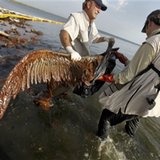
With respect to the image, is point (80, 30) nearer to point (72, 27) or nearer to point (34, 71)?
point (72, 27)

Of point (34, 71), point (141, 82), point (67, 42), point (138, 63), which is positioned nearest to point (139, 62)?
point (138, 63)

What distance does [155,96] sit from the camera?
13.1ft

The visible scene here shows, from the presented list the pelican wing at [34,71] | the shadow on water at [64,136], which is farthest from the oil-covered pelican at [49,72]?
the shadow on water at [64,136]

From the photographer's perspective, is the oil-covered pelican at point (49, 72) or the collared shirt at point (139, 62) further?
the collared shirt at point (139, 62)

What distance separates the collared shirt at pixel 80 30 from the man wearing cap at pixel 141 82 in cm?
110

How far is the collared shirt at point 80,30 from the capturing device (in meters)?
4.69

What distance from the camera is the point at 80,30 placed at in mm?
4898

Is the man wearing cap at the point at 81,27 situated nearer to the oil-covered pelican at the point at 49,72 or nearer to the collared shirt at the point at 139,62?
the oil-covered pelican at the point at 49,72

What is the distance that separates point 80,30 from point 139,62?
63.9 inches

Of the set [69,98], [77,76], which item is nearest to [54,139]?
[77,76]

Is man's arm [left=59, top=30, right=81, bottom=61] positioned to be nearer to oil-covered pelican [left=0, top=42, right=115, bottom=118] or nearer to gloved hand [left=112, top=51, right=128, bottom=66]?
oil-covered pelican [left=0, top=42, right=115, bottom=118]

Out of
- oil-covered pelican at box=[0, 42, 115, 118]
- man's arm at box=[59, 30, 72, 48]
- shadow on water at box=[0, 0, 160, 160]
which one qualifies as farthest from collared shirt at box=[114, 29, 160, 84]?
shadow on water at box=[0, 0, 160, 160]

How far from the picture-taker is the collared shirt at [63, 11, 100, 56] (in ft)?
15.4

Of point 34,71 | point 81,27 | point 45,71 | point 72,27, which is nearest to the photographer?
point 34,71
